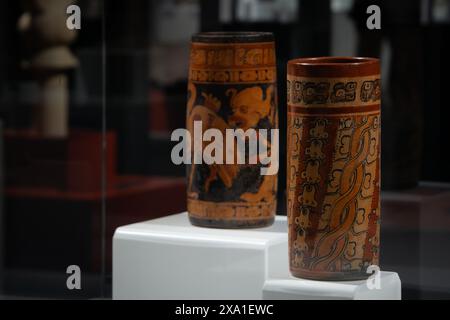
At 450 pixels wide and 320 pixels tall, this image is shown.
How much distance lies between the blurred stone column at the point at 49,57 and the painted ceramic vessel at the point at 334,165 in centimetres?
112

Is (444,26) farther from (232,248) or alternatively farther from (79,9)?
(79,9)

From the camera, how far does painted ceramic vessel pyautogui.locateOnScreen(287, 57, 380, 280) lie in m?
1.69

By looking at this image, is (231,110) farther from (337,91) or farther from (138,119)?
(138,119)

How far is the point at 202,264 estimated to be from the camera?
1.88 m

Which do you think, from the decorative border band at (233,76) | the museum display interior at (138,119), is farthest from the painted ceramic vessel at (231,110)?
the museum display interior at (138,119)

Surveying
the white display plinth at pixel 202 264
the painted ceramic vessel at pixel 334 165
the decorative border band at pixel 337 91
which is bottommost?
the white display plinth at pixel 202 264

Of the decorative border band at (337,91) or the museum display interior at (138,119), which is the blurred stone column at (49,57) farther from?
the decorative border band at (337,91)

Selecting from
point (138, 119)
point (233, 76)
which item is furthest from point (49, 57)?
point (233, 76)

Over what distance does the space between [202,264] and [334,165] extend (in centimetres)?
31

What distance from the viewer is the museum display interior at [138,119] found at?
7.02 feet

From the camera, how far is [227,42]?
6.22 ft

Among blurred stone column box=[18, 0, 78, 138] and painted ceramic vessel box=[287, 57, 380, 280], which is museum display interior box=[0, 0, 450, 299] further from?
painted ceramic vessel box=[287, 57, 380, 280]

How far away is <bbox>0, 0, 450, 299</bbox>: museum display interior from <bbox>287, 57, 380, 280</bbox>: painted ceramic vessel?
0.42 metres

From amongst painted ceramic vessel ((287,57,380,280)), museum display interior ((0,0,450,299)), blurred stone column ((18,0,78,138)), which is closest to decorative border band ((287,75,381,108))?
painted ceramic vessel ((287,57,380,280))
